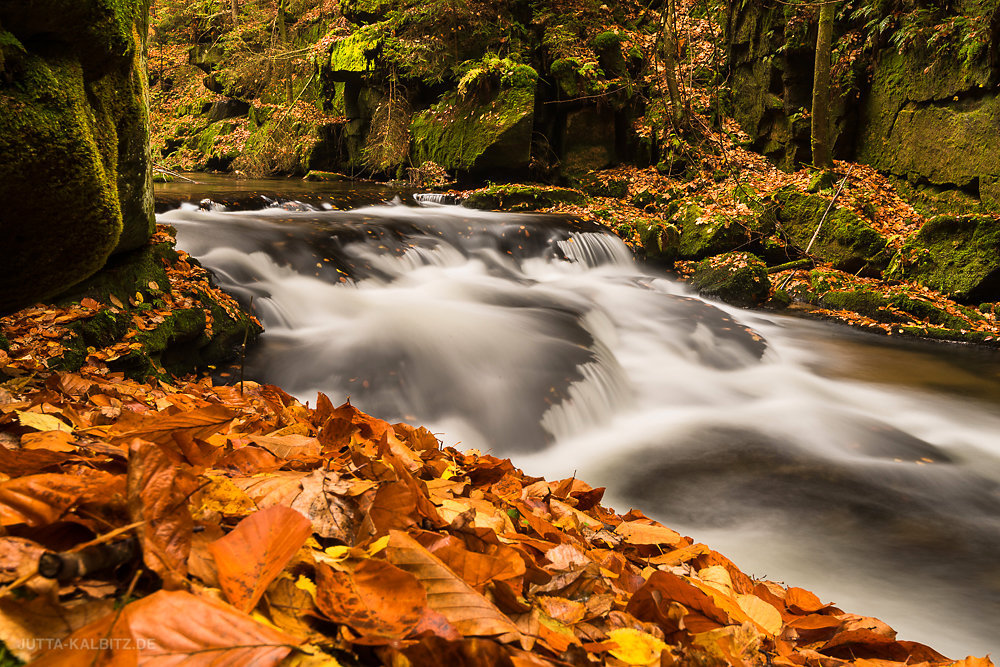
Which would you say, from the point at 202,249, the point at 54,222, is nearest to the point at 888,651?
the point at 54,222

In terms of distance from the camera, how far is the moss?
13602 millimetres

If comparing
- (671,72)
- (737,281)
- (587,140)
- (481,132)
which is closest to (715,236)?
(737,281)

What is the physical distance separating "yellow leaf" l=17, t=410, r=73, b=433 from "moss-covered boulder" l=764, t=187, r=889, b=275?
11953mm

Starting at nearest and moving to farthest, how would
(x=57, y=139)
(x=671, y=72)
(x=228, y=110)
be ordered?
(x=57, y=139) → (x=671, y=72) → (x=228, y=110)

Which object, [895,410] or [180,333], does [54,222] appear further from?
[895,410]

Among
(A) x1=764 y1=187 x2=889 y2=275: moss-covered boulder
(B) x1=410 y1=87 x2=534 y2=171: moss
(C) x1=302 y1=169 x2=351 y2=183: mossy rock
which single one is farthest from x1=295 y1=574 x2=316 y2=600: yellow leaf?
(C) x1=302 y1=169 x2=351 y2=183: mossy rock

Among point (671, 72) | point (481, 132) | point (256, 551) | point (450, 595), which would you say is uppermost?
point (671, 72)

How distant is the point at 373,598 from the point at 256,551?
0.21 meters

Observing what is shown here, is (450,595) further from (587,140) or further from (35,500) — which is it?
(587,140)

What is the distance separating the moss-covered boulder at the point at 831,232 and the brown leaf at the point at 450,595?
1161 cm

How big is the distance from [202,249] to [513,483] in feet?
21.7

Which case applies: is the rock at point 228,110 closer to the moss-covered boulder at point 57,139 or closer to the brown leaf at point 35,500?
the moss-covered boulder at point 57,139

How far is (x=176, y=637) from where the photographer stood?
72cm

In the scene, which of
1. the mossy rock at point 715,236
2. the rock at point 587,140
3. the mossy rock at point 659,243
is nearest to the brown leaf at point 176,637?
the mossy rock at point 659,243
